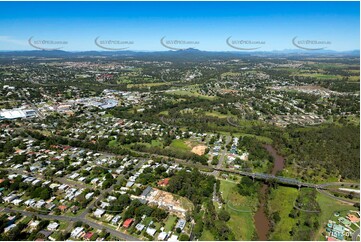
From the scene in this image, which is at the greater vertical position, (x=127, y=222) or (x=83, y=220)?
(x=127, y=222)

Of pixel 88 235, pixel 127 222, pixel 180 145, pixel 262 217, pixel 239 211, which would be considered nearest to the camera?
pixel 88 235

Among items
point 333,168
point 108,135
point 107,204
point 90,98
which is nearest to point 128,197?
point 107,204

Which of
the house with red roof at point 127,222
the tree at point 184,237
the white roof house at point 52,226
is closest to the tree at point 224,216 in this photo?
the tree at point 184,237

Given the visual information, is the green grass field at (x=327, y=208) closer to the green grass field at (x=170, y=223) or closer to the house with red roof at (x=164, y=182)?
the green grass field at (x=170, y=223)

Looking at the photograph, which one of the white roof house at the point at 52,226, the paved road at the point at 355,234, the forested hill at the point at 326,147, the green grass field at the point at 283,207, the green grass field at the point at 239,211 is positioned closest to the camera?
the paved road at the point at 355,234

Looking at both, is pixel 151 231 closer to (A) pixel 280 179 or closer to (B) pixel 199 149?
(A) pixel 280 179

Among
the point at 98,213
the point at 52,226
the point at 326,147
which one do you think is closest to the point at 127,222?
the point at 98,213

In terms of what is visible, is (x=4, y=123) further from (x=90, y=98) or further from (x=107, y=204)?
(x=107, y=204)

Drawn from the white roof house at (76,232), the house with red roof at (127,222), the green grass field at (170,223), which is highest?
the house with red roof at (127,222)
